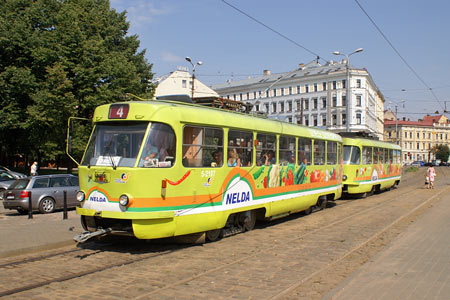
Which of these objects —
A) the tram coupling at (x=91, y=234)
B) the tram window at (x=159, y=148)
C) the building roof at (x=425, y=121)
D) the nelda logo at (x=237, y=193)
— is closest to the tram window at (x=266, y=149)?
the nelda logo at (x=237, y=193)

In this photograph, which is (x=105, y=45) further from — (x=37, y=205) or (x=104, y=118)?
(x=104, y=118)

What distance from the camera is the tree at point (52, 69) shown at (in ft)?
91.4

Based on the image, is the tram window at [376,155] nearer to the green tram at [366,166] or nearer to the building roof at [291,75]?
the green tram at [366,166]

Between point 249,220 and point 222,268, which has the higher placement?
point 249,220

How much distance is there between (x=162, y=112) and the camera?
340 inches

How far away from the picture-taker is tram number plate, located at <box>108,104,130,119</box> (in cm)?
881

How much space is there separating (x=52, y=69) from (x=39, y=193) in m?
13.6

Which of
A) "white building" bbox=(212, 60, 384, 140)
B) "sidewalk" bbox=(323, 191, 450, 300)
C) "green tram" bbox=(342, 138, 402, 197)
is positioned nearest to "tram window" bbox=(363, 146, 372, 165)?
"green tram" bbox=(342, 138, 402, 197)

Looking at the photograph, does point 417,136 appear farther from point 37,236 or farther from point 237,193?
point 37,236

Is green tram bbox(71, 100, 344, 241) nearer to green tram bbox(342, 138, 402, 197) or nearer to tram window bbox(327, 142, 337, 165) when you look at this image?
tram window bbox(327, 142, 337, 165)

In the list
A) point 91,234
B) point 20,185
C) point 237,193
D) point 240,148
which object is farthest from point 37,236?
point 20,185

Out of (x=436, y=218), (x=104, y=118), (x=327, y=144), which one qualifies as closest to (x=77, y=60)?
(x=327, y=144)

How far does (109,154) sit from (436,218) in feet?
34.9

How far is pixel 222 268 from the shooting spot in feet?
24.8
